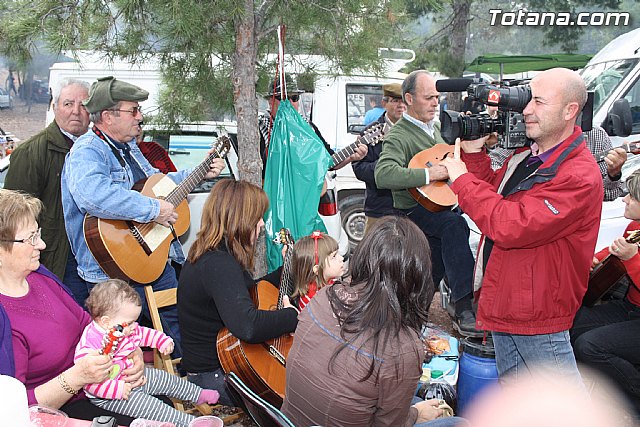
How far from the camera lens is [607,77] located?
6.98m

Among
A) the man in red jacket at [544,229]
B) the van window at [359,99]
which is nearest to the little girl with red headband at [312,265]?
the man in red jacket at [544,229]

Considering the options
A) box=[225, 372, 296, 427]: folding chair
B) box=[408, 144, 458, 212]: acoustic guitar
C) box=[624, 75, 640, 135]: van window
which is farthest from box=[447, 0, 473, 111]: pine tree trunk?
box=[225, 372, 296, 427]: folding chair

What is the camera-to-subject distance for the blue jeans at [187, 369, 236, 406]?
123 inches

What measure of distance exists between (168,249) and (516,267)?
2123 mm

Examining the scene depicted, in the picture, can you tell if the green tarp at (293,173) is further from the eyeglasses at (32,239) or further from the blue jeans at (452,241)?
the eyeglasses at (32,239)

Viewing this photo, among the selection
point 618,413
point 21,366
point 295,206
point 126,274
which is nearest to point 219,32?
point 295,206

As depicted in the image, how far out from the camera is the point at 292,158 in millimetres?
4031

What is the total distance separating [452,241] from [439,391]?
1.13m

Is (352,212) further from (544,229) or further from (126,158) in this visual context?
(544,229)

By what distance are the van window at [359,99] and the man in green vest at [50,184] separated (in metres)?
3.93

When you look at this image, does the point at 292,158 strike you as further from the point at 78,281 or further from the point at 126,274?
the point at 78,281

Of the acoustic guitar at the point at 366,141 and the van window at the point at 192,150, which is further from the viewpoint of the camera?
the van window at the point at 192,150

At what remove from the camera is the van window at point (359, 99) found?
24.3ft
